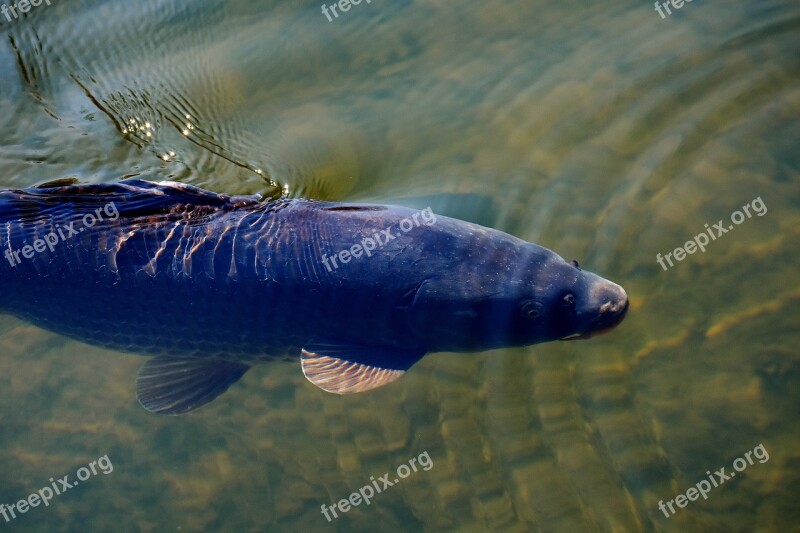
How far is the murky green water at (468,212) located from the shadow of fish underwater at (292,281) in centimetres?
43

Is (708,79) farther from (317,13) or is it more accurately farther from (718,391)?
(317,13)

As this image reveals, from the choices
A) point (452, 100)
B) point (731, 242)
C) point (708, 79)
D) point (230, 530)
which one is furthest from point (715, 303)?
point (230, 530)

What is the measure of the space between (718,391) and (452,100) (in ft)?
9.71
